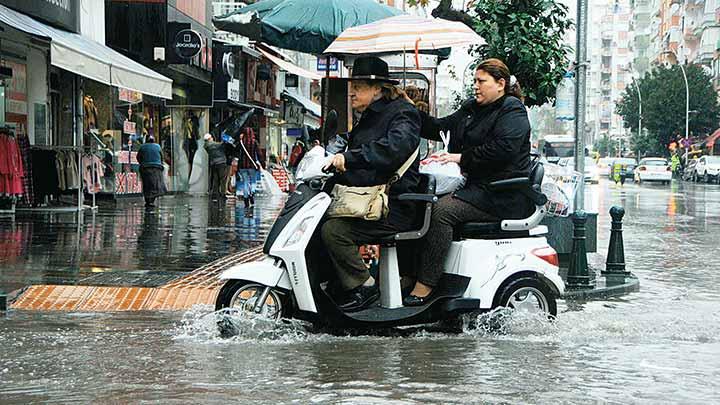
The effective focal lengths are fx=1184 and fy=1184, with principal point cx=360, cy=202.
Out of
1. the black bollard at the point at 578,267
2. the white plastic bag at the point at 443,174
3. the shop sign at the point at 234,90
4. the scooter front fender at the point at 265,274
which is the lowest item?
the black bollard at the point at 578,267

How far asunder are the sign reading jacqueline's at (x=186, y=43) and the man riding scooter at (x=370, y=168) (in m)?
20.6

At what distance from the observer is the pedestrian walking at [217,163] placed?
3122 cm

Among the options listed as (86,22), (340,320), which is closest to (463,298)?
(340,320)

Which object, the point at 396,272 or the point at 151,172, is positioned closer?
the point at 396,272

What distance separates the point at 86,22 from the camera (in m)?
22.8

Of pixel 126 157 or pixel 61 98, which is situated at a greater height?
pixel 61 98

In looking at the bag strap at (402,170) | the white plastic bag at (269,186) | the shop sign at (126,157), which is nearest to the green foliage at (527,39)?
the bag strap at (402,170)

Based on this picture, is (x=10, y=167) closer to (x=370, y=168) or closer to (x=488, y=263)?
(x=370, y=168)

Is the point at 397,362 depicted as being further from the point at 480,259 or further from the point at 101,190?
the point at 101,190

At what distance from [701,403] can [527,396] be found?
84 cm

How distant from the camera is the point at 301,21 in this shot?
14852mm

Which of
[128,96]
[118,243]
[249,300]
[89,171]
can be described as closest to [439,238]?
[249,300]

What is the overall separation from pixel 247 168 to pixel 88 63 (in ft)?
34.3

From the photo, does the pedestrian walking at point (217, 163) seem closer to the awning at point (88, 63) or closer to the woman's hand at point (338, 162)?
the awning at point (88, 63)
